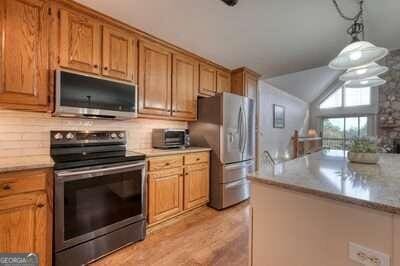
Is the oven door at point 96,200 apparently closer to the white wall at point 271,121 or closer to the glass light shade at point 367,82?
the glass light shade at point 367,82

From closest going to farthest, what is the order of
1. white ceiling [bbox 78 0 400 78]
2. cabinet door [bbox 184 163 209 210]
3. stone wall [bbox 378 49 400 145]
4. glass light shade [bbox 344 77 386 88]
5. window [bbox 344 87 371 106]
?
white ceiling [bbox 78 0 400 78]
glass light shade [bbox 344 77 386 88]
cabinet door [bbox 184 163 209 210]
stone wall [bbox 378 49 400 145]
window [bbox 344 87 371 106]

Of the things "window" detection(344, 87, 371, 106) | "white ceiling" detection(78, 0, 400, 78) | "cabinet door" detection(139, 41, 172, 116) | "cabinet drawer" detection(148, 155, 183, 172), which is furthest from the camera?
"window" detection(344, 87, 371, 106)

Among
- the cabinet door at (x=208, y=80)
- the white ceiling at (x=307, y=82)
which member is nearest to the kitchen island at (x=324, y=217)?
the cabinet door at (x=208, y=80)

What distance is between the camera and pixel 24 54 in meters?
1.68

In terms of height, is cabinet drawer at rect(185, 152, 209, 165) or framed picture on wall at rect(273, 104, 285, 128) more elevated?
framed picture on wall at rect(273, 104, 285, 128)

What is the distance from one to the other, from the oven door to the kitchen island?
131 centimetres

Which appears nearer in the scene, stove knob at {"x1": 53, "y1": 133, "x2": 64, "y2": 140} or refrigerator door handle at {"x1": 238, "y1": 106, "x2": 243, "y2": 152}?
stove knob at {"x1": 53, "y1": 133, "x2": 64, "y2": 140}

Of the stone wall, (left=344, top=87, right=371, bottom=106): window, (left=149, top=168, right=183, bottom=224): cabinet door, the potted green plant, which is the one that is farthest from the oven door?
(left=344, top=87, right=371, bottom=106): window

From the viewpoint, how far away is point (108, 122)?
2.43 meters

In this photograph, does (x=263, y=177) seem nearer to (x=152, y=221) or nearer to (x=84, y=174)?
(x=84, y=174)

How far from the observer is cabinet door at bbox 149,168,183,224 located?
229 cm

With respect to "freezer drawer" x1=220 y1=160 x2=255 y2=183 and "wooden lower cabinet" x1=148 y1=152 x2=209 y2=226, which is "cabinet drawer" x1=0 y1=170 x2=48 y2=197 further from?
"freezer drawer" x1=220 y1=160 x2=255 y2=183

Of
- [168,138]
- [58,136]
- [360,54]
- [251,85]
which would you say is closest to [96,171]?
[58,136]

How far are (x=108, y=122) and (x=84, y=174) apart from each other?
88cm
